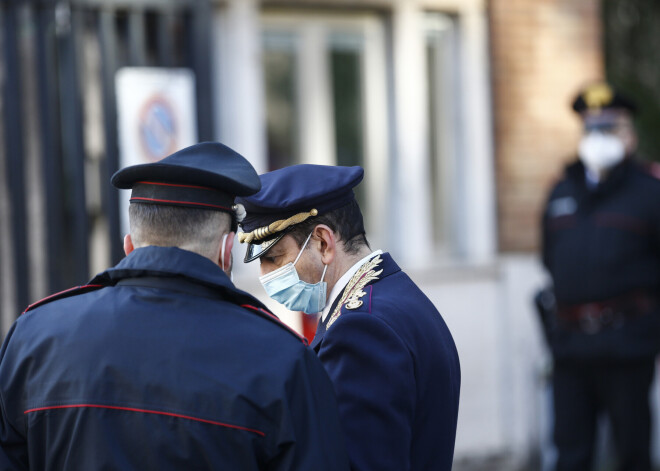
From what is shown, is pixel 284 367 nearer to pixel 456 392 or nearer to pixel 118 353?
pixel 118 353

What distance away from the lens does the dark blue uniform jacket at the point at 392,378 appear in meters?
1.99

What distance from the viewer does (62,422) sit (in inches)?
68.9

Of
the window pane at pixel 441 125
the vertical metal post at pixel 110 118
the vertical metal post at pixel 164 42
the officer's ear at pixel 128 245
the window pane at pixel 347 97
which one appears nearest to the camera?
the officer's ear at pixel 128 245

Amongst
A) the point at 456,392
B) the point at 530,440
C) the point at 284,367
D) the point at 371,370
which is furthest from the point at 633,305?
the point at 284,367

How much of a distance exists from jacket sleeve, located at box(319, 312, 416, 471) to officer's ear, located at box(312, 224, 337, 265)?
0.95 ft

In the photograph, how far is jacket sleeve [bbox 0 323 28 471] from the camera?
5.90ft

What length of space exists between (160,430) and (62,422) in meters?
0.20

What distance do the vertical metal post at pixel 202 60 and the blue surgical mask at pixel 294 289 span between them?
260 cm

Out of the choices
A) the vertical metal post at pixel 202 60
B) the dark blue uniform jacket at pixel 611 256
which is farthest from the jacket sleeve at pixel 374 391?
the vertical metal post at pixel 202 60

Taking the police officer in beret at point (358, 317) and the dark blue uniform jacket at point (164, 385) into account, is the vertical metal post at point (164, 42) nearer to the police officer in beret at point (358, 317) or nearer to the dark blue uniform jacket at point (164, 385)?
the police officer in beret at point (358, 317)

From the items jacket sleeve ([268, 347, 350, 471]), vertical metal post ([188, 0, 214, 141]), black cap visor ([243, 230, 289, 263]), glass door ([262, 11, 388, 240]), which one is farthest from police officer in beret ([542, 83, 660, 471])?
jacket sleeve ([268, 347, 350, 471])

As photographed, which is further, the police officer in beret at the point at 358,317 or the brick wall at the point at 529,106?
the brick wall at the point at 529,106

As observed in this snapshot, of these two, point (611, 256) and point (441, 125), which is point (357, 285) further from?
point (441, 125)

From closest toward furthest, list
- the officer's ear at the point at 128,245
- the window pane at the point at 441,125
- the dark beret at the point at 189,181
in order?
the dark beret at the point at 189,181
the officer's ear at the point at 128,245
the window pane at the point at 441,125
